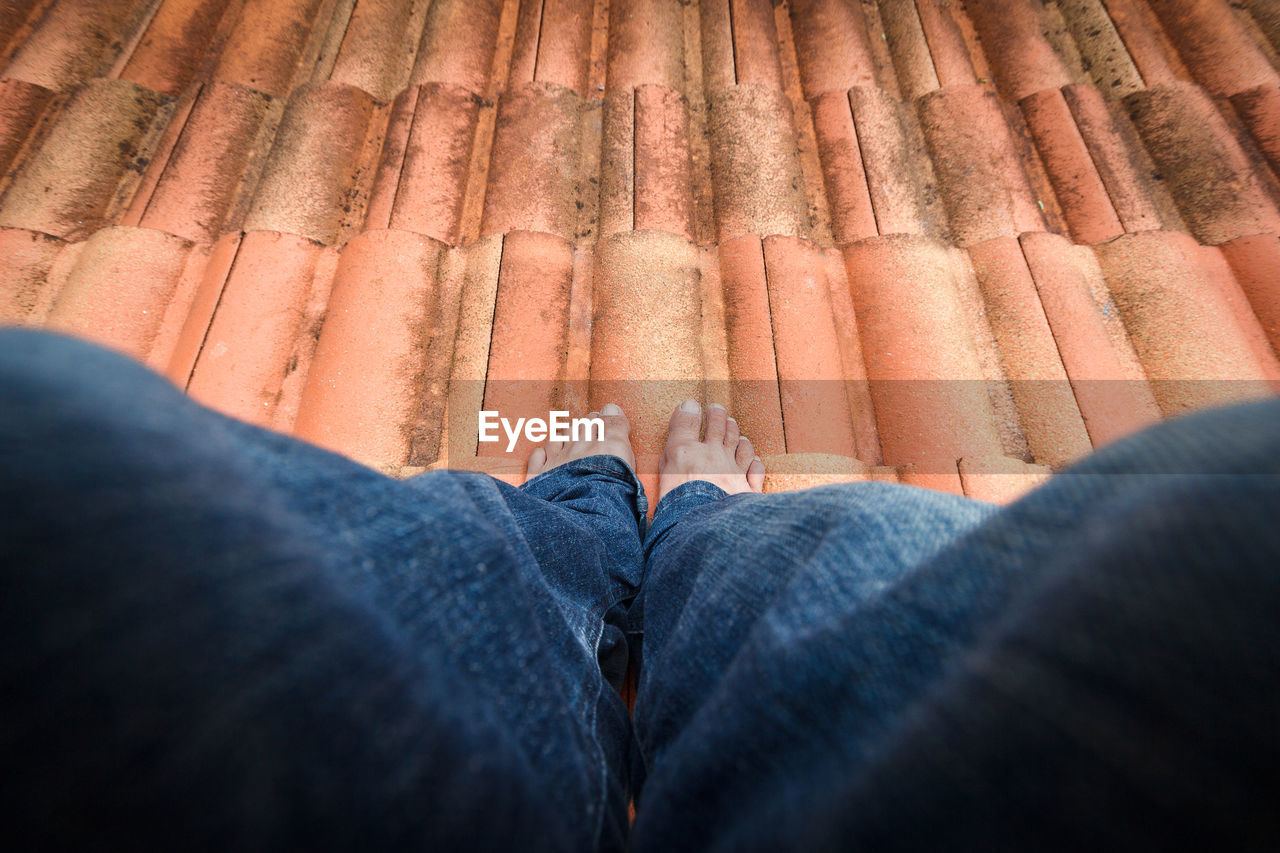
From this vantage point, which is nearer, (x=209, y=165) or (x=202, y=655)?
(x=202, y=655)

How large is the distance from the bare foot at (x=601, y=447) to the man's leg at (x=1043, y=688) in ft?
2.14

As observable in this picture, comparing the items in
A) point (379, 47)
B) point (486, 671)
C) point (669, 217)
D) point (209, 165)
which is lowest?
point (486, 671)

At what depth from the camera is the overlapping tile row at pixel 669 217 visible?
97cm

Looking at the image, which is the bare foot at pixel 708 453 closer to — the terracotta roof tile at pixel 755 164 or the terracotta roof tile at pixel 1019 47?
the terracotta roof tile at pixel 755 164

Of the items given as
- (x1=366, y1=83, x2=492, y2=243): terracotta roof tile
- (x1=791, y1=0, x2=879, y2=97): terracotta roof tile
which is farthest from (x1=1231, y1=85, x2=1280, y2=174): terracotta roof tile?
(x1=366, y1=83, x2=492, y2=243): terracotta roof tile

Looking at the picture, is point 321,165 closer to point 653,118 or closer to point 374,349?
point 374,349

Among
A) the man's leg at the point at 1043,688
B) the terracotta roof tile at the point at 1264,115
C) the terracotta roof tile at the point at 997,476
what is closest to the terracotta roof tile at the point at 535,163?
the terracotta roof tile at the point at 997,476

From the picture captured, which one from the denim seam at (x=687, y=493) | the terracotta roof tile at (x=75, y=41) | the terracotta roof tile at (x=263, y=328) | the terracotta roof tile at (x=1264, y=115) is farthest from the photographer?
the terracotta roof tile at (x=75, y=41)

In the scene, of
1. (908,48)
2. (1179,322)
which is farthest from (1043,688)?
(908,48)

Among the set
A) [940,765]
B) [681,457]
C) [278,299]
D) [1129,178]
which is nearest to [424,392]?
[278,299]

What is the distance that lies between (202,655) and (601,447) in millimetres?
785

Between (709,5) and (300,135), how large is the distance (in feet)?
3.65

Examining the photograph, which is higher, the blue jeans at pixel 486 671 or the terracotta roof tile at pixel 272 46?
the terracotta roof tile at pixel 272 46

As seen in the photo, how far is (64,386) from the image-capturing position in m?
0.22
